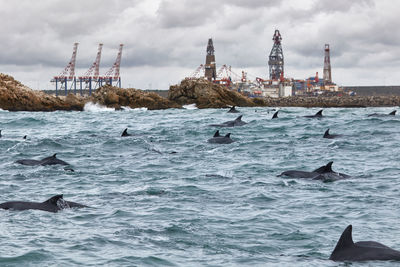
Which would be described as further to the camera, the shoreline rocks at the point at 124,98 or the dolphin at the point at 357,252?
the shoreline rocks at the point at 124,98

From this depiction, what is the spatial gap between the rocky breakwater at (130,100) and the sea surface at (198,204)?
67.5m

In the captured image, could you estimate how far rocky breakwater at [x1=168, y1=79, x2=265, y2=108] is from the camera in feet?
319

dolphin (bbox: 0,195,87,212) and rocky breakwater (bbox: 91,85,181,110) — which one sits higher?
rocky breakwater (bbox: 91,85,181,110)

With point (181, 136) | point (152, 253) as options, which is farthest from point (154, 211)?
point (181, 136)

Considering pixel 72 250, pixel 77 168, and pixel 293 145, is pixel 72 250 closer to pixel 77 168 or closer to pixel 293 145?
pixel 77 168

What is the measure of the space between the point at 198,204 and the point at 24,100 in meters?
82.0

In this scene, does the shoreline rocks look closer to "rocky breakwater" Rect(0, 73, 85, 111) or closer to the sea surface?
"rocky breakwater" Rect(0, 73, 85, 111)

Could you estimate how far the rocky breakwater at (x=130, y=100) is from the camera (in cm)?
9700

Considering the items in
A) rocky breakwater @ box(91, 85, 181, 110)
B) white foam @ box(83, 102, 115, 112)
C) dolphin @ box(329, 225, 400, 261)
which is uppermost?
rocky breakwater @ box(91, 85, 181, 110)

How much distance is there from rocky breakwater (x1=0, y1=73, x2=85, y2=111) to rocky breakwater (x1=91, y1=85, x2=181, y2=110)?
4334 mm

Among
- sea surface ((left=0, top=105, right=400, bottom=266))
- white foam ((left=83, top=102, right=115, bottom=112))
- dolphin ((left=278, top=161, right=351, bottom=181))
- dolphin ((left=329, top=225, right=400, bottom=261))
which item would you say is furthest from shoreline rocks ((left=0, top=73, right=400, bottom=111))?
dolphin ((left=329, top=225, right=400, bottom=261))

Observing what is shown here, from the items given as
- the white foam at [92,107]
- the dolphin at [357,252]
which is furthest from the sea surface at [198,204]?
the white foam at [92,107]

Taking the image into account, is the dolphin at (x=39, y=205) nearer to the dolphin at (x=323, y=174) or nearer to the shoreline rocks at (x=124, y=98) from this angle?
the dolphin at (x=323, y=174)

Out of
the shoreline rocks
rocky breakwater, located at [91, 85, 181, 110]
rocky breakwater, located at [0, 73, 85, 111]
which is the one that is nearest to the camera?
rocky breakwater, located at [0, 73, 85, 111]
